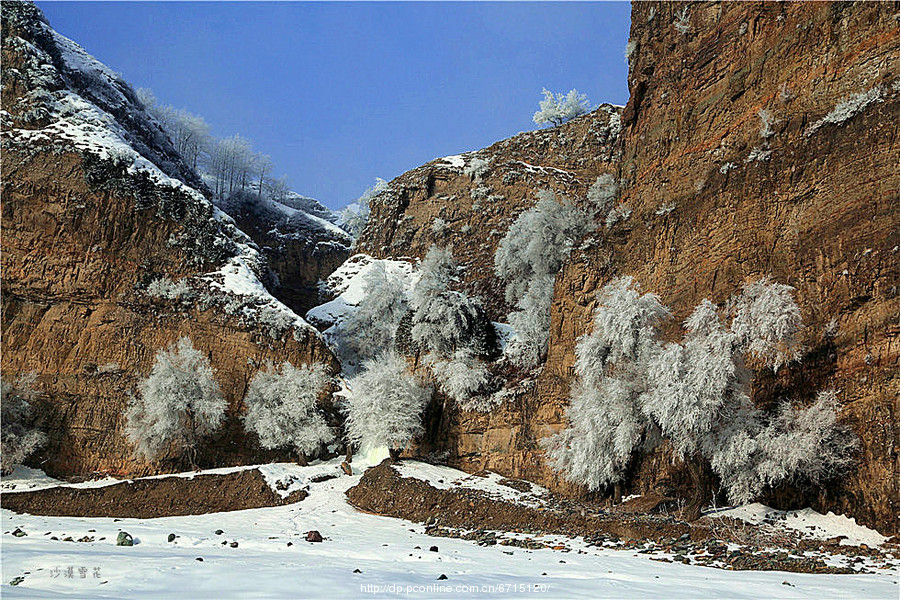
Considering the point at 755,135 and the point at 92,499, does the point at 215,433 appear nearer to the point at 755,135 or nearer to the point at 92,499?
the point at 92,499

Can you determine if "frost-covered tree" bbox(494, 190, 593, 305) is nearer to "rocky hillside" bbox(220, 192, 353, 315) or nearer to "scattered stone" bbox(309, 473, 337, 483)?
"scattered stone" bbox(309, 473, 337, 483)

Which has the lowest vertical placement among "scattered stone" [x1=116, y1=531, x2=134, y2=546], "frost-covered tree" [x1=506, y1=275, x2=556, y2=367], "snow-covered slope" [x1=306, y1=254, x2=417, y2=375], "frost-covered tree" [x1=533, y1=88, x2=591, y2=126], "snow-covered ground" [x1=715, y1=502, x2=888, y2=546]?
"scattered stone" [x1=116, y1=531, x2=134, y2=546]

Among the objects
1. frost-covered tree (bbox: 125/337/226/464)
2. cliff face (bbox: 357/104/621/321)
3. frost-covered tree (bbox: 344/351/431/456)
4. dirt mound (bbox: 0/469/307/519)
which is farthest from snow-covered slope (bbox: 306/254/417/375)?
dirt mound (bbox: 0/469/307/519)

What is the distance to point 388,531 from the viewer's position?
792 inches

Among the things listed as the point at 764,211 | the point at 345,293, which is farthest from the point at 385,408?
the point at 345,293

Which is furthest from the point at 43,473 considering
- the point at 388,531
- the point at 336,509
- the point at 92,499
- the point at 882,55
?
the point at 882,55

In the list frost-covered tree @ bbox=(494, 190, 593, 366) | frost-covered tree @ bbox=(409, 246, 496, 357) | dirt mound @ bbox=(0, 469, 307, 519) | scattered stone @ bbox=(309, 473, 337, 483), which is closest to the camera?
dirt mound @ bbox=(0, 469, 307, 519)

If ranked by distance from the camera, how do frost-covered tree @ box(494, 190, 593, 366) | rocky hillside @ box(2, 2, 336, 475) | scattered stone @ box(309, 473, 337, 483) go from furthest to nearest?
rocky hillside @ box(2, 2, 336, 475) < frost-covered tree @ box(494, 190, 593, 366) < scattered stone @ box(309, 473, 337, 483)

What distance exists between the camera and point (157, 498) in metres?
29.8

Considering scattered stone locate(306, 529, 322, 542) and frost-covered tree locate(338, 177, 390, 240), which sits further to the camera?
frost-covered tree locate(338, 177, 390, 240)

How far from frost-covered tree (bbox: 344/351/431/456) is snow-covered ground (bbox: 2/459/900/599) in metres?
14.1

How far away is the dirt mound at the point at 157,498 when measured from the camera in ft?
92.3

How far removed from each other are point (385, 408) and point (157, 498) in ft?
37.5

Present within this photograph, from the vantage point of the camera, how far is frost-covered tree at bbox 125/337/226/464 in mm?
34125
